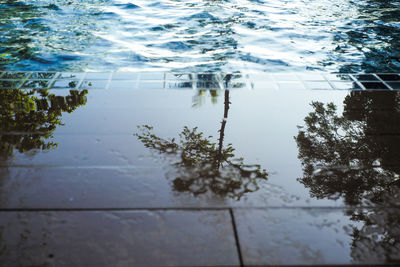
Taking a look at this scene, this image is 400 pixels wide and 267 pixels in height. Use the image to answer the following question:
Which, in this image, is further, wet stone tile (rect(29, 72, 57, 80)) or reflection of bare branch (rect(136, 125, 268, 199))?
wet stone tile (rect(29, 72, 57, 80))

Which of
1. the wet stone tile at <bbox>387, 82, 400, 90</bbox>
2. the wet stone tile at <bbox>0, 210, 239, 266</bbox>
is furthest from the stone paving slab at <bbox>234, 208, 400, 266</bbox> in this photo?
the wet stone tile at <bbox>387, 82, 400, 90</bbox>

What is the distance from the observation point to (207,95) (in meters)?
4.28

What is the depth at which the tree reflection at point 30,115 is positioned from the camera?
321cm

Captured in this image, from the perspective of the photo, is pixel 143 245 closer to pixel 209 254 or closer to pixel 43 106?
pixel 209 254

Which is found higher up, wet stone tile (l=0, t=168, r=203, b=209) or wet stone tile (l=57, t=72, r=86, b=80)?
wet stone tile (l=57, t=72, r=86, b=80)

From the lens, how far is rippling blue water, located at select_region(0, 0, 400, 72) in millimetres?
5977

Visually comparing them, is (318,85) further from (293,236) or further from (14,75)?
(14,75)

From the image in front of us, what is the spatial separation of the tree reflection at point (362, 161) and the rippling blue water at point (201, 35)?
6.29 ft

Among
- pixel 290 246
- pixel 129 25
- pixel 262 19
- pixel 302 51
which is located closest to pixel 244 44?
pixel 302 51

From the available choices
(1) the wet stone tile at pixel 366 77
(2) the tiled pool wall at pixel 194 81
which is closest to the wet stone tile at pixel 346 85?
(2) the tiled pool wall at pixel 194 81

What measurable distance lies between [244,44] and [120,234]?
5462 millimetres

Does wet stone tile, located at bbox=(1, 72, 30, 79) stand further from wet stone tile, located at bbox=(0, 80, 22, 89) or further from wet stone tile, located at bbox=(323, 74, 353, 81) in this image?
wet stone tile, located at bbox=(323, 74, 353, 81)

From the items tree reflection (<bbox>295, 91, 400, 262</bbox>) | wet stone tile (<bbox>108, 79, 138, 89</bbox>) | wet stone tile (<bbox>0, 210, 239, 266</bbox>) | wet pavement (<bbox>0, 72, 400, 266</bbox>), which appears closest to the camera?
wet stone tile (<bbox>0, 210, 239, 266</bbox>)

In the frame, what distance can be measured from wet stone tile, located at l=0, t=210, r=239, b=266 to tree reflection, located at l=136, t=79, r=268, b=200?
294 millimetres
